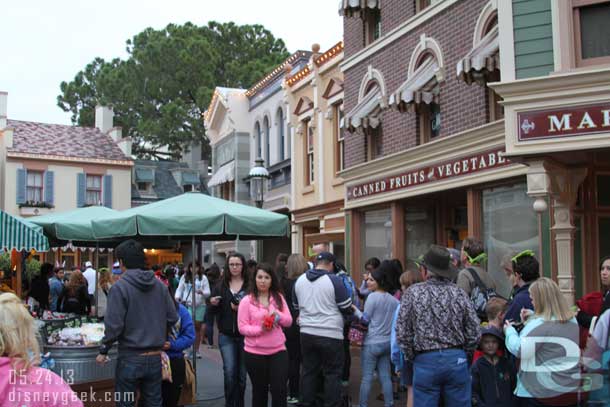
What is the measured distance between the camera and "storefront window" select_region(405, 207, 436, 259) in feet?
49.4

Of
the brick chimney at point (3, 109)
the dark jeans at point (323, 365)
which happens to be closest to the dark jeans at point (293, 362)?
the dark jeans at point (323, 365)

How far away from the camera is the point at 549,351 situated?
516cm

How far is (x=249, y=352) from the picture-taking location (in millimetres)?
6809

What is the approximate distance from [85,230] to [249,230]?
3.77m

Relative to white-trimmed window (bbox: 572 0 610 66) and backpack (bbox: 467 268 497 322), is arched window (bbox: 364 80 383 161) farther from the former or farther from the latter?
backpack (bbox: 467 268 497 322)

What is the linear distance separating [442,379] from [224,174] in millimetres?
22840

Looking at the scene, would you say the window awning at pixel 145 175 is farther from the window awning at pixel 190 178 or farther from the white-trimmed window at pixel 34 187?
the white-trimmed window at pixel 34 187

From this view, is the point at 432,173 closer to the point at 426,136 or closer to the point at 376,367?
the point at 426,136

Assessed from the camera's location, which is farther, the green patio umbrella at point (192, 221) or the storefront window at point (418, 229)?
the storefront window at point (418, 229)

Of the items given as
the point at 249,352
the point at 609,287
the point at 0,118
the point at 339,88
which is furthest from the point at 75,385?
the point at 0,118

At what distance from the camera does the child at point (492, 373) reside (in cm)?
576

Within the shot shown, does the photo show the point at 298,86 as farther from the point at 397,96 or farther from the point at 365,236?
the point at 397,96

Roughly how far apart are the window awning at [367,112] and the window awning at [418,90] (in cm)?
159

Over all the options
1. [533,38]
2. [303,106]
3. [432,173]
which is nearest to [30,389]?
[533,38]
